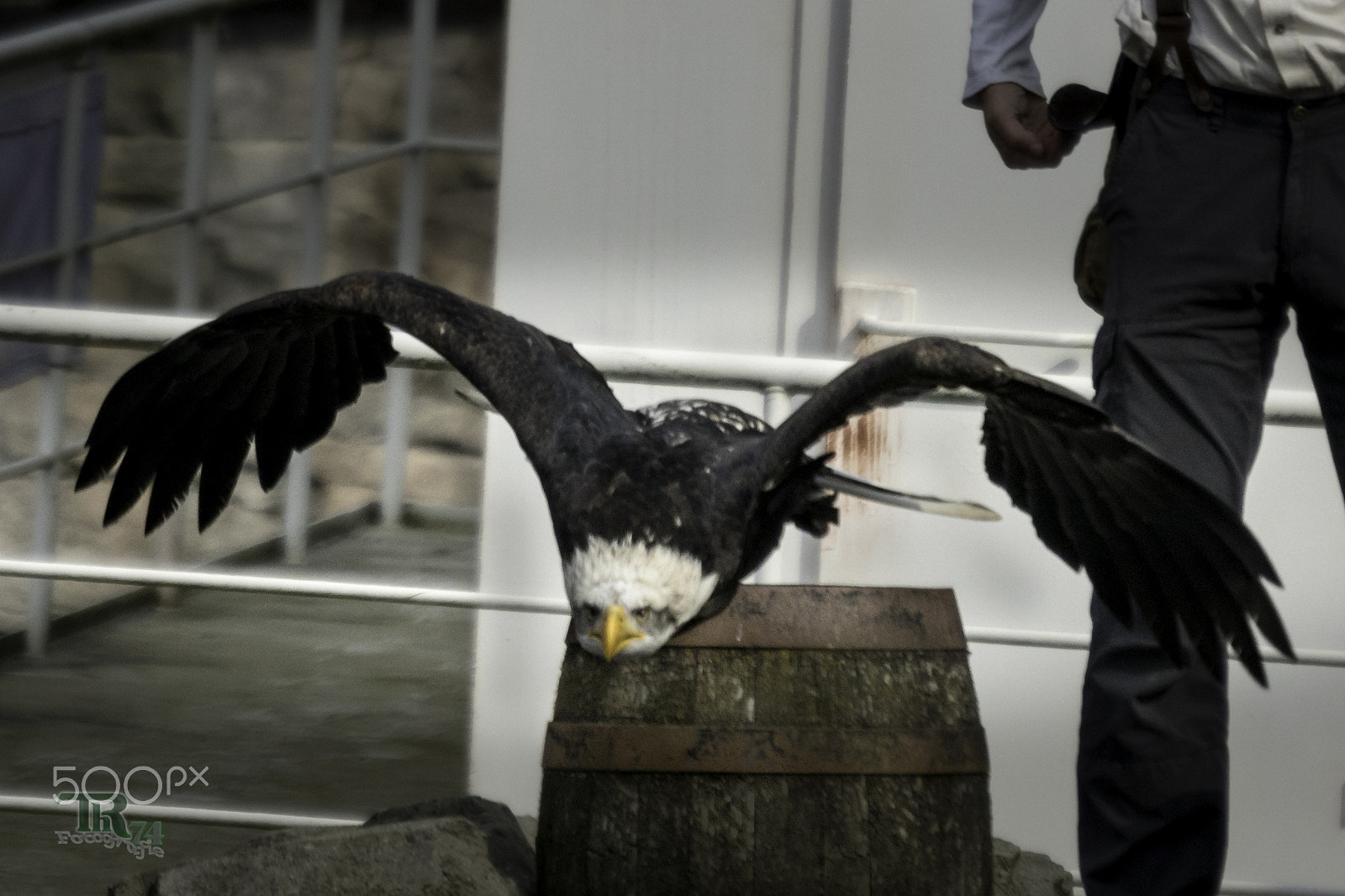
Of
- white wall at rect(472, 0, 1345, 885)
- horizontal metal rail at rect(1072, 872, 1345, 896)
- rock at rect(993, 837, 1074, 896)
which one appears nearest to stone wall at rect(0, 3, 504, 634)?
white wall at rect(472, 0, 1345, 885)

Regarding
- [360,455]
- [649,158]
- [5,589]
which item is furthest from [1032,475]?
[360,455]

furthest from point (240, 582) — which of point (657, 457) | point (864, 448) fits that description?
point (864, 448)

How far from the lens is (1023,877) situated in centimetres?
174

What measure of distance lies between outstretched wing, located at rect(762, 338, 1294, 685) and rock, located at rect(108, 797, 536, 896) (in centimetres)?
51

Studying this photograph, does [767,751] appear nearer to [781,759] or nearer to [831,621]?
[781,759]

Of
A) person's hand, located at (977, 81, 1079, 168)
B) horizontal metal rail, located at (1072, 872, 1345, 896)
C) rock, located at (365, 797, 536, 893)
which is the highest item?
person's hand, located at (977, 81, 1079, 168)

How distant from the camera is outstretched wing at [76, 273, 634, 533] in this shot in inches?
58.4

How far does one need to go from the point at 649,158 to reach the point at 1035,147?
2.94ft

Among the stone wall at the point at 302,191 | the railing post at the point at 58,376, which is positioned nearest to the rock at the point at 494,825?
the railing post at the point at 58,376

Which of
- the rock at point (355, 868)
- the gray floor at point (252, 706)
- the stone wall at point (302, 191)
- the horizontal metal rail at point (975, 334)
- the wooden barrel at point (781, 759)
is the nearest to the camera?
the wooden barrel at point (781, 759)

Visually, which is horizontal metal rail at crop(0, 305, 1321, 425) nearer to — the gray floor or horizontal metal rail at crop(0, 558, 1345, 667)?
horizontal metal rail at crop(0, 558, 1345, 667)

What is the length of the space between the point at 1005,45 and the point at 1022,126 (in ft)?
0.30

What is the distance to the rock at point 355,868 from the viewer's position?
1341 mm

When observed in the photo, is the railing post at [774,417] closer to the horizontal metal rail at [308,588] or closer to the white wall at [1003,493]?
the white wall at [1003,493]
